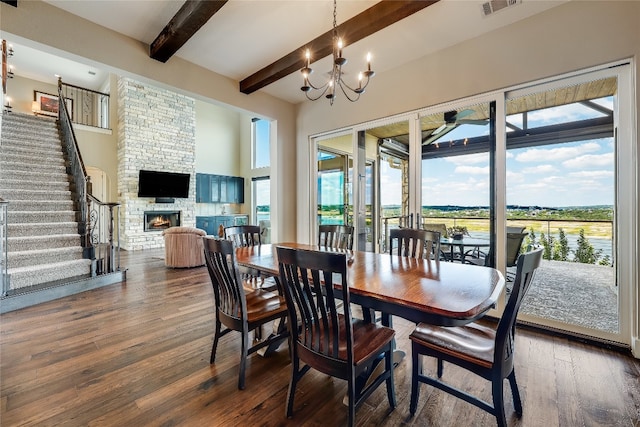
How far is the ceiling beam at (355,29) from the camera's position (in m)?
2.39

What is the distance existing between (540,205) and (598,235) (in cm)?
58

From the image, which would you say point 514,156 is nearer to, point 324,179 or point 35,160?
point 324,179

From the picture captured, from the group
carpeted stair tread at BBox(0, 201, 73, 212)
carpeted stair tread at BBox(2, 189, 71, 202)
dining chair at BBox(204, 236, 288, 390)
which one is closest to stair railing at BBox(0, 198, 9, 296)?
carpeted stair tread at BBox(0, 201, 73, 212)

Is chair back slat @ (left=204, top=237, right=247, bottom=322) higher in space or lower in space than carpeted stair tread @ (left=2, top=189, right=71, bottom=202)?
lower

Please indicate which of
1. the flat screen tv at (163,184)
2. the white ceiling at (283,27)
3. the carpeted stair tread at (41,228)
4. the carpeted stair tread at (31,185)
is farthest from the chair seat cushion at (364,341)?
the flat screen tv at (163,184)

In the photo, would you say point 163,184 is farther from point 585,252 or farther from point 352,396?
point 585,252

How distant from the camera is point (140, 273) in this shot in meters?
4.82

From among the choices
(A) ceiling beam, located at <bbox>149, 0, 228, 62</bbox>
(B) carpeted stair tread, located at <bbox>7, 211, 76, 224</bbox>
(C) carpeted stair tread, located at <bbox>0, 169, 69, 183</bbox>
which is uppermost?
(A) ceiling beam, located at <bbox>149, 0, 228, 62</bbox>

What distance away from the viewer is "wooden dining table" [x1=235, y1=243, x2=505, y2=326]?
126 cm

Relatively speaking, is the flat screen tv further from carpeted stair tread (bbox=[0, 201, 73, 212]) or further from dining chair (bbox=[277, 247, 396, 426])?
dining chair (bbox=[277, 247, 396, 426])

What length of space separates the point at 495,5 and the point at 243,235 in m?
3.34

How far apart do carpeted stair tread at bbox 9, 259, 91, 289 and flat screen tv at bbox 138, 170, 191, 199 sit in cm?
375

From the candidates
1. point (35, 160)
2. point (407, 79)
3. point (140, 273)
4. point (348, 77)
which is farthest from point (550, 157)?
point (35, 160)

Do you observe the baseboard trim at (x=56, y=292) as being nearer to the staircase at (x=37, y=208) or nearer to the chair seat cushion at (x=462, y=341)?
the staircase at (x=37, y=208)
